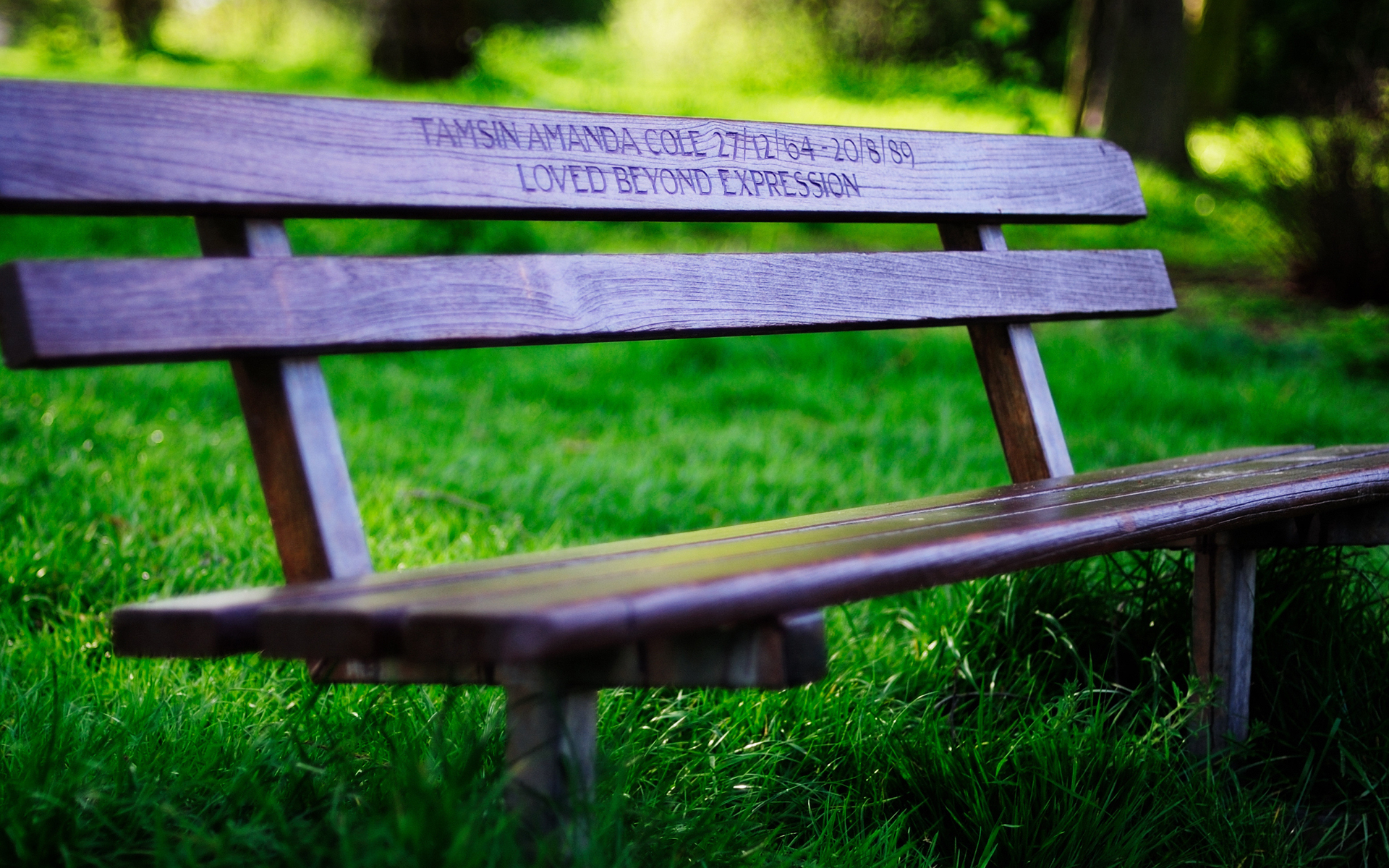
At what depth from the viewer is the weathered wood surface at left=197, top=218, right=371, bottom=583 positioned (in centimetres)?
128

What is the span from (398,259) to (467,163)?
200mm

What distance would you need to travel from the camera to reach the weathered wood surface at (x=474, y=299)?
3.80 ft

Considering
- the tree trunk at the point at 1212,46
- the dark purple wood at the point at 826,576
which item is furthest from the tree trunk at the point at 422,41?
the dark purple wood at the point at 826,576

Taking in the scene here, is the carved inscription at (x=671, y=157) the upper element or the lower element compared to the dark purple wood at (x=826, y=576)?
upper

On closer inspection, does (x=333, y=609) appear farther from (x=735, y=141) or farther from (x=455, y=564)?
(x=735, y=141)

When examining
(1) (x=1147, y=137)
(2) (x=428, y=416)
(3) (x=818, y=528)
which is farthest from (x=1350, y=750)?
(1) (x=1147, y=137)

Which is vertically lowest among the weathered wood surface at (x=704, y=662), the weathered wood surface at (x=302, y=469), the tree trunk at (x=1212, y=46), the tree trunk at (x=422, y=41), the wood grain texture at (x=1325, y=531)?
the wood grain texture at (x=1325, y=531)

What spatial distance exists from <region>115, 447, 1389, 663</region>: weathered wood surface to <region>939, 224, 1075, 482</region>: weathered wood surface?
1.63 ft

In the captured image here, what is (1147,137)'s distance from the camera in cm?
989

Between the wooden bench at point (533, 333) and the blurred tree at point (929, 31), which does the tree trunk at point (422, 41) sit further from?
the blurred tree at point (929, 31)

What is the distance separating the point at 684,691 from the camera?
1.90 m

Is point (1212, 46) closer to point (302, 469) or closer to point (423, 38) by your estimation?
point (423, 38)

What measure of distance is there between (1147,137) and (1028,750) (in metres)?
9.35

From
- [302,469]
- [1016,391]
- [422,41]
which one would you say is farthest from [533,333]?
[422,41]
